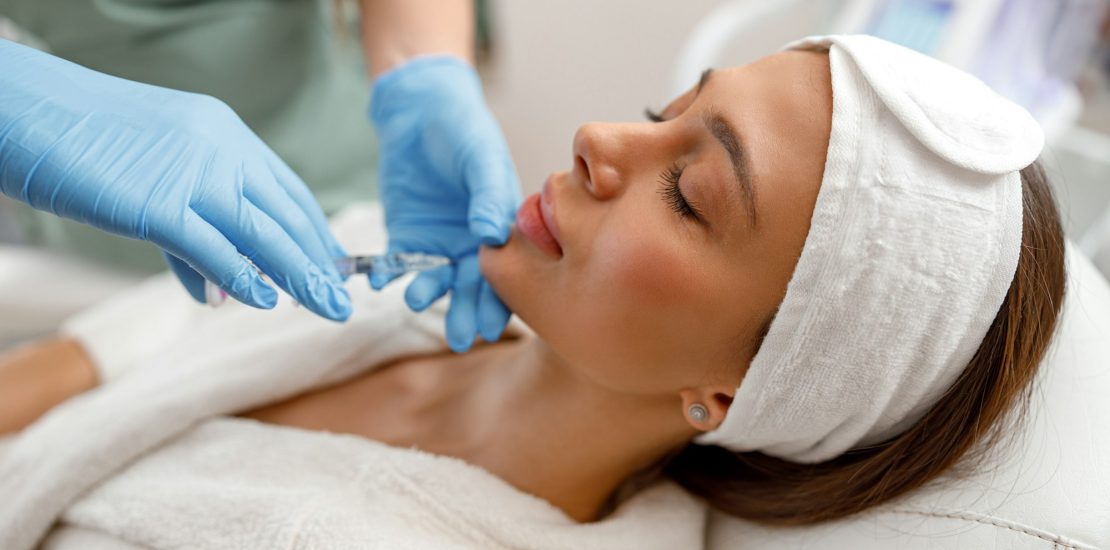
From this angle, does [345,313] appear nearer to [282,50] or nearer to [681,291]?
[681,291]

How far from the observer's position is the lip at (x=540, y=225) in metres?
0.94

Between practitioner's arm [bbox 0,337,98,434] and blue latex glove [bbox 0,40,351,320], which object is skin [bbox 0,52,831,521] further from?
practitioner's arm [bbox 0,337,98,434]

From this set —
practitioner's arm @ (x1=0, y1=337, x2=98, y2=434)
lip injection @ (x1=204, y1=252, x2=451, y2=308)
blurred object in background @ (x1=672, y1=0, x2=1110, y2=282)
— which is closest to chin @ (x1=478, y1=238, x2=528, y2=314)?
lip injection @ (x1=204, y1=252, x2=451, y2=308)

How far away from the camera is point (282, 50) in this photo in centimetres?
147

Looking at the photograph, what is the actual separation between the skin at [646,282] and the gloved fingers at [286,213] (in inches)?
8.3

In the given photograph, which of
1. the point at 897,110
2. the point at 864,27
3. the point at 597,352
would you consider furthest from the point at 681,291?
the point at 864,27

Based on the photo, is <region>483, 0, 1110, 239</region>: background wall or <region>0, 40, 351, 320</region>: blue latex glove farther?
<region>483, 0, 1110, 239</region>: background wall

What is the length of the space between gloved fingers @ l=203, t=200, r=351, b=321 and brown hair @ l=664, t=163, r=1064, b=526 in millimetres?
640

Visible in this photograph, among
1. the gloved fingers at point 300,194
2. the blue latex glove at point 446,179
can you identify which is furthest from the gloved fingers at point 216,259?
the blue latex glove at point 446,179

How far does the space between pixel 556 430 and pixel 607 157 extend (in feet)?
1.29

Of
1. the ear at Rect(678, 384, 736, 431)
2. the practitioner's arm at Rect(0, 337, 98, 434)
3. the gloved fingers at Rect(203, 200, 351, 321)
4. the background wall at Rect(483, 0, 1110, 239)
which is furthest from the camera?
the background wall at Rect(483, 0, 1110, 239)

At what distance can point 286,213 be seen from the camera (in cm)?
88

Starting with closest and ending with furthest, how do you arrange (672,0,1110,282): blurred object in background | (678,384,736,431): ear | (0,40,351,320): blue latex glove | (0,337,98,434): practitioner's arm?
1. (0,40,351,320): blue latex glove
2. (678,384,736,431): ear
3. (0,337,98,434): practitioner's arm
4. (672,0,1110,282): blurred object in background

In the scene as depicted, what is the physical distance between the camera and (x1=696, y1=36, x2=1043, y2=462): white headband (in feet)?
2.52
